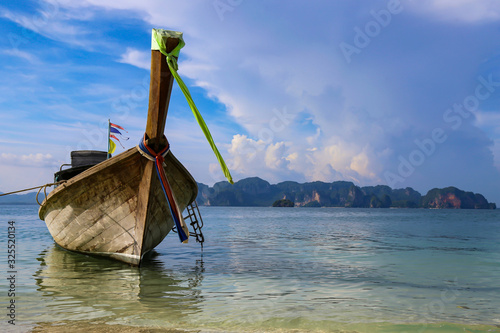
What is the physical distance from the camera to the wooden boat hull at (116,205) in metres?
9.45

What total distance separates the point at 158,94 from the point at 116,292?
438cm

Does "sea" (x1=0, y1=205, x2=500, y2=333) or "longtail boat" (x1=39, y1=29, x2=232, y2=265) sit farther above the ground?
"longtail boat" (x1=39, y1=29, x2=232, y2=265)

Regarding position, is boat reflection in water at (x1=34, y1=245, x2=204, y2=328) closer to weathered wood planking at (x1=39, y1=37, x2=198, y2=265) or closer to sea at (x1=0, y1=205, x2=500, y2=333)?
sea at (x1=0, y1=205, x2=500, y2=333)

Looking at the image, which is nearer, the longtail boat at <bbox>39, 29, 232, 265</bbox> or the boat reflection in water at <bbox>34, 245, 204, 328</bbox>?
the boat reflection in water at <bbox>34, 245, 204, 328</bbox>

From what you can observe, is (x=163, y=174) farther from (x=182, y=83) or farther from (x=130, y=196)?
(x=182, y=83)

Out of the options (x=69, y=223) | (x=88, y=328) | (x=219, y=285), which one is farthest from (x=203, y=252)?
(x=88, y=328)

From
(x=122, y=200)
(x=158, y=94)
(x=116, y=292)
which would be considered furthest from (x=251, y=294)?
(x=158, y=94)

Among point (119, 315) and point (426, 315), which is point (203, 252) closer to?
point (119, 315)

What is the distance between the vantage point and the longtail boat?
8.84 meters

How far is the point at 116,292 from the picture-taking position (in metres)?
7.45

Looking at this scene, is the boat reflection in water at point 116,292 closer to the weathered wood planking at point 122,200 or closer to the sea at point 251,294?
the sea at point 251,294

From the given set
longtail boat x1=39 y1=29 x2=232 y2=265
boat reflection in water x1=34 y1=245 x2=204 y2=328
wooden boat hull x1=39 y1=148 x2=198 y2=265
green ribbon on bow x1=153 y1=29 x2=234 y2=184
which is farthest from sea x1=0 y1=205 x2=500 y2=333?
green ribbon on bow x1=153 y1=29 x2=234 y2=184

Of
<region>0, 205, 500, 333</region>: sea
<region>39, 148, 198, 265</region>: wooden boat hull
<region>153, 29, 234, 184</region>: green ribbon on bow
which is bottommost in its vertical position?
<region>0, 205, 500, 333</region>: sea

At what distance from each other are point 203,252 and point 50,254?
5.76 m
